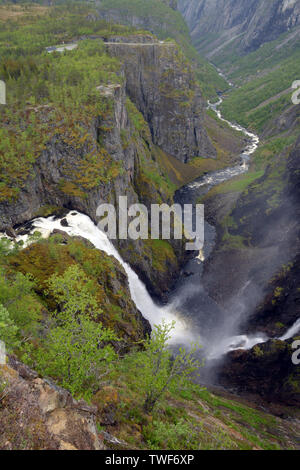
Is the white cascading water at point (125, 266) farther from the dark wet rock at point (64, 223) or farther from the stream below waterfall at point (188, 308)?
the dark wet rock at point (64, 223)

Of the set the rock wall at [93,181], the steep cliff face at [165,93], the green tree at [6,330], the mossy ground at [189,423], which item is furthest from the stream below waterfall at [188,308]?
the steep cliff face at [165,93]

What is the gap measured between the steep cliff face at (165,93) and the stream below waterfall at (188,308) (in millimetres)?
70778

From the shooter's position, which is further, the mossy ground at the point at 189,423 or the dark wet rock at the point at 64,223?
the dark wet rock at the point at 64,223

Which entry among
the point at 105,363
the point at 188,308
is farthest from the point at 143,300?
the point at 105,363

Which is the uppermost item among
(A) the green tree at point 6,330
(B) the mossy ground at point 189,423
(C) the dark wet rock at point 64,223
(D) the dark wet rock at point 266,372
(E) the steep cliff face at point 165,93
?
(E) the steep cliff face at point 165,93

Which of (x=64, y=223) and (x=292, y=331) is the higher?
(x=64, y=223)

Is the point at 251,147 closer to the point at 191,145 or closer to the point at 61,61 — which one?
the point at 191,145

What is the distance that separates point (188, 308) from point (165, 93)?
98.9 m

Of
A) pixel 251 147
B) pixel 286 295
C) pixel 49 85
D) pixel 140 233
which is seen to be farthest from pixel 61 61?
pixel 251 147

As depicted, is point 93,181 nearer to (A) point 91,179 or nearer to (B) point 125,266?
(A) point 91,179

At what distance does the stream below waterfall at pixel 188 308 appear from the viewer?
2047 inches

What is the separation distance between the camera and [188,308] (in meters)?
67.1

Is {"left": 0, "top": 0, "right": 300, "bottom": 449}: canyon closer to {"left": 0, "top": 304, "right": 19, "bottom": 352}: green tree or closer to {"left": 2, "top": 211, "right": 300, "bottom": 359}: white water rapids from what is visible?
{"left": 2, "top": 211, "right": 300, "bottom": 359}: white water rapids

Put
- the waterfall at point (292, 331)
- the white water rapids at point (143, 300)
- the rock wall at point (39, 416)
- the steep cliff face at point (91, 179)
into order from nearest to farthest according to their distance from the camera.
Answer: the rock wall at point (39, 416)
the white water rapids at point (143, 300)
the steep cliff face at point (91, 179)
the waterfall at point (292, 331)
